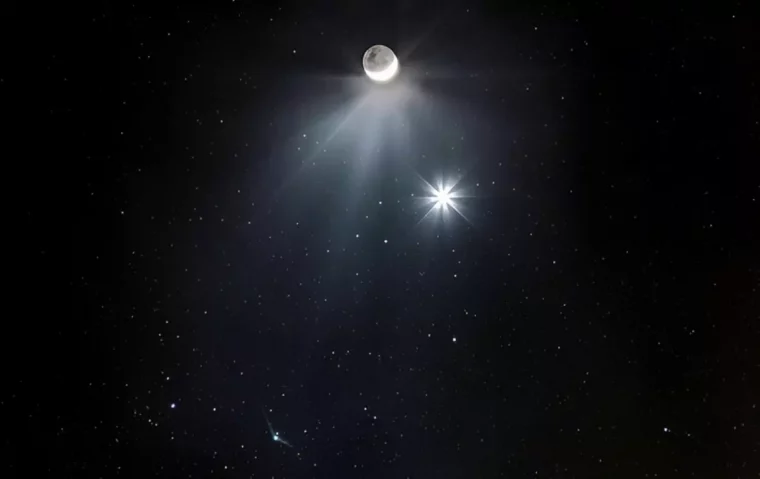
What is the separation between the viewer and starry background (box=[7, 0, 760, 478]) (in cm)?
47

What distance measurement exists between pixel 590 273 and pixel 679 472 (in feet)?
0.73

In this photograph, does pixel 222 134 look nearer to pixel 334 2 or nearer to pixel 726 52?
pixel 334 2

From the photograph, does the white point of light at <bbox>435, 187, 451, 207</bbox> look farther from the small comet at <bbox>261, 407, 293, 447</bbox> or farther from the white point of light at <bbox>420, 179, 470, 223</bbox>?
the small comet at <bbox>261, 407, 293, 447</bbox>

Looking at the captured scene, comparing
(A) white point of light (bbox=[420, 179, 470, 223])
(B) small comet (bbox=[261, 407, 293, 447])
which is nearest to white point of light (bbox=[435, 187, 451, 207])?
(A) white point of light (bbox=[420, 179, 470, 223])

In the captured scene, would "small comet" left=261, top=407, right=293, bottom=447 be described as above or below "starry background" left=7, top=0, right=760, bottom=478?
below

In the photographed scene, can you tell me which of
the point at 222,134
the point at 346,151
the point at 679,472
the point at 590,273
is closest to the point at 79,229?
the point at 222,134

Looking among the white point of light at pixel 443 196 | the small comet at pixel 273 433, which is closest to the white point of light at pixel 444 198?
the white point of light at pixel 443 196

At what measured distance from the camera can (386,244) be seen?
18.8 inches

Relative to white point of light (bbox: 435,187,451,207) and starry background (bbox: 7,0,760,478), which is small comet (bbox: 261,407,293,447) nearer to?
starry background (bbox: 7,0,760,478)

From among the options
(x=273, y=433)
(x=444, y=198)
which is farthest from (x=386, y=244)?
(x=273, y=433)

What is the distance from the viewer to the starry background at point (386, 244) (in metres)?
0.47

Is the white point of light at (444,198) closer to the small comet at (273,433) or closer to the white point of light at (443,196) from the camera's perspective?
the white point of light at (443,196)

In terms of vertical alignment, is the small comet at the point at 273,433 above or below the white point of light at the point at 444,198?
below

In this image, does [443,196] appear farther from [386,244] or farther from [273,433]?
[273,433]
